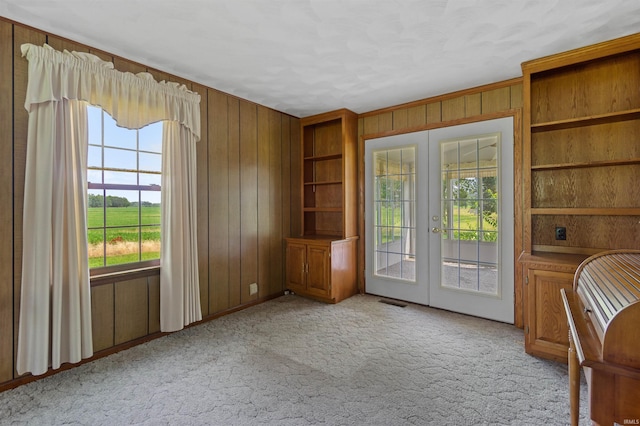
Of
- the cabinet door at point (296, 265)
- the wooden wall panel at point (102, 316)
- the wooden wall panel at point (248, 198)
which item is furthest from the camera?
the cabinet door at point (296, 265)

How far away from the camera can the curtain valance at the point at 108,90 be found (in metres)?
2.22

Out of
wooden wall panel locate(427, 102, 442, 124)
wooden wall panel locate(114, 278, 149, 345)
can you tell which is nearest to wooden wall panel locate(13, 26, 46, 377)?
wooden wall panel locate(114, 278, 149, 345)

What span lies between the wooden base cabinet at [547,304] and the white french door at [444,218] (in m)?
0.81

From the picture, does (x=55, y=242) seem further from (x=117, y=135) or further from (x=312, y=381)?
(x=312, y=381)

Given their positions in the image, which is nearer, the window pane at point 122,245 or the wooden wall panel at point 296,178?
the window pane at point 122,245

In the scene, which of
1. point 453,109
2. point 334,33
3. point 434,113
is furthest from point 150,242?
point 453,109

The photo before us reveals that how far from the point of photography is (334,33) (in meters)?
2.36

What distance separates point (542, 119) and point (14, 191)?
451 cm

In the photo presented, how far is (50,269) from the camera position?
226 centimetres

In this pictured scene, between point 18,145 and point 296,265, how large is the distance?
121 inches

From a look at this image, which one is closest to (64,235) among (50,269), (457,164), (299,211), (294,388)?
(50,269)

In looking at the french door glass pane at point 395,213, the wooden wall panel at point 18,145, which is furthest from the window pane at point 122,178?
the french door glass pane at point 395,213

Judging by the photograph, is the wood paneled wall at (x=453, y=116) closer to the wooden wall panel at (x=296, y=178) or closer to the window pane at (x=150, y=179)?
the wooden wall panel at (x=296, y=178)

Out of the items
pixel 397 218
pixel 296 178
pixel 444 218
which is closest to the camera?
pixel 444 218
